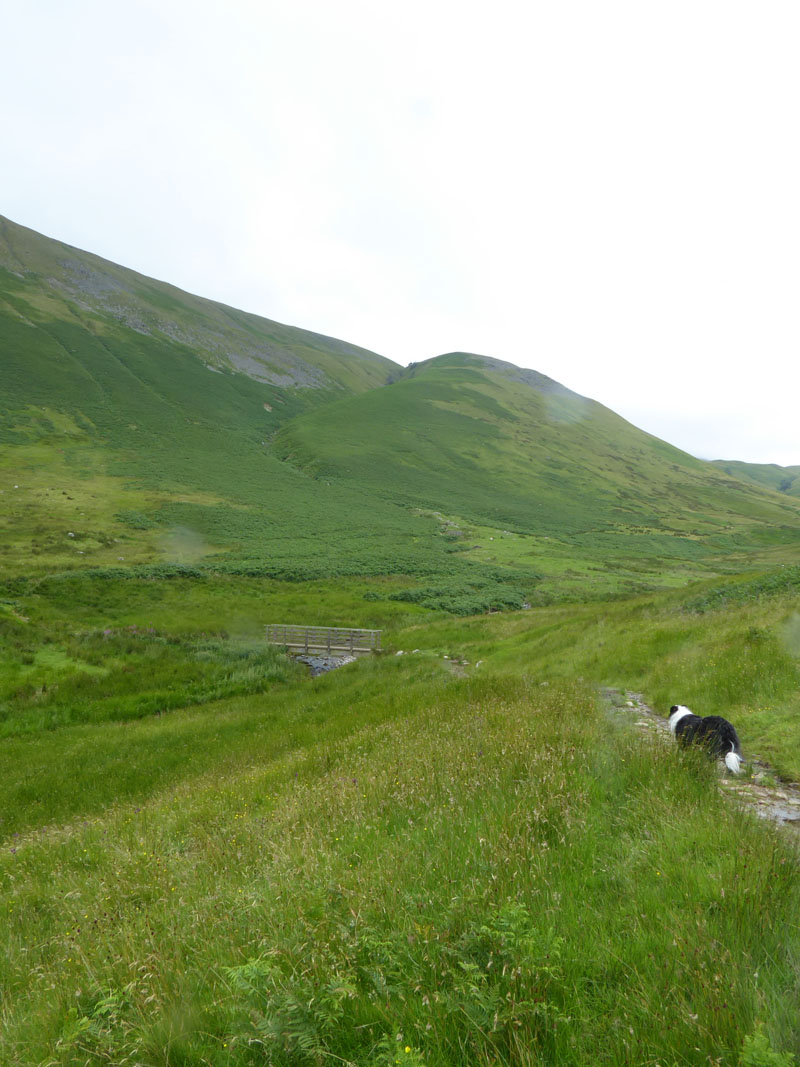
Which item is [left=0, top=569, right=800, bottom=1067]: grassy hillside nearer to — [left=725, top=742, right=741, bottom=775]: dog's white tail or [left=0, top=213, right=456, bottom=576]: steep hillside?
[left=725, top=742, right=741, bottom=775]: dog's white tail

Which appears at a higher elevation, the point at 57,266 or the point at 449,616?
the point at 57,266

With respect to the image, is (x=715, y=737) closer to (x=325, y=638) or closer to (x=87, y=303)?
(x=325, y=638)

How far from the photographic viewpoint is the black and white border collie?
5.99 metres

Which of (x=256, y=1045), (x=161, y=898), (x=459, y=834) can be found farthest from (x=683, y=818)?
(x=161, y=898)

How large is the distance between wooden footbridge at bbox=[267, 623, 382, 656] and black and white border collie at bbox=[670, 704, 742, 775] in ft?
68.4

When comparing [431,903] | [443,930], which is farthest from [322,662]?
[443,930]

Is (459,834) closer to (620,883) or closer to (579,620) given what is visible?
(620,883)

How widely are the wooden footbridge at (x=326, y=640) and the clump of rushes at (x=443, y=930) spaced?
2103cm

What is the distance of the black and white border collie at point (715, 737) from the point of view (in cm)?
599

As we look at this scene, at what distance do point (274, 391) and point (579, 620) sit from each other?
581 ft

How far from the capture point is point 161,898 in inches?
178

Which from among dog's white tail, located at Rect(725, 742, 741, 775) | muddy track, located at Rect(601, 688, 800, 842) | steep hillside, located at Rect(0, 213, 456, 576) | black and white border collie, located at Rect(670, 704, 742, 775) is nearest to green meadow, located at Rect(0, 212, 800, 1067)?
Result: muddy track, located at Rect(601, 688, 800, 842)

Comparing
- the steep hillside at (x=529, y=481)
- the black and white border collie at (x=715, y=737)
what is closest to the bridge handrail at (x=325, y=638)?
the black and white border collie at (x=715, y=737)

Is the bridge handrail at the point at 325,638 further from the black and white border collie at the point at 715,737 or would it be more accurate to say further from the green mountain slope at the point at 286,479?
the black and white border collie at the point at 715,737
